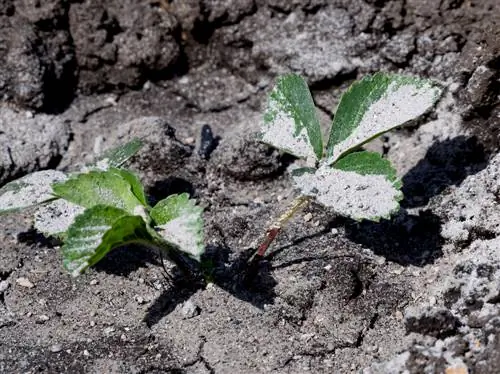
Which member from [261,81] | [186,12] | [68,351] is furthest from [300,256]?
[186,12]

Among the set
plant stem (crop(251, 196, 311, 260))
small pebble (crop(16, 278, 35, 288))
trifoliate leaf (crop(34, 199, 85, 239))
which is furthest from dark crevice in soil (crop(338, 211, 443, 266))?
small pebble (crop(16, 278, 35, 288))

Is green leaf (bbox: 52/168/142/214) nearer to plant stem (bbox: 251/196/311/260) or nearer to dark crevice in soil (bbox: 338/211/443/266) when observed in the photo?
plant stem (bbox: 251/196/311/260)

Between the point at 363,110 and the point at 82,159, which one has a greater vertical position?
the point at 363,110

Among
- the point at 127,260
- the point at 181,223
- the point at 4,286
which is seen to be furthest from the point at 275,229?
the point at 4,286

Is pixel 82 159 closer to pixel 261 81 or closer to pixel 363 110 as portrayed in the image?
pixel 261 81

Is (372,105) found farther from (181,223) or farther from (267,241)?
(181,223)

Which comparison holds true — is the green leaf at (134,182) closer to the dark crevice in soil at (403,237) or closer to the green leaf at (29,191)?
the green leaf at (29,191)

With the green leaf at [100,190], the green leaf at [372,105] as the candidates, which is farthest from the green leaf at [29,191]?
the green leaf at [372,105]
